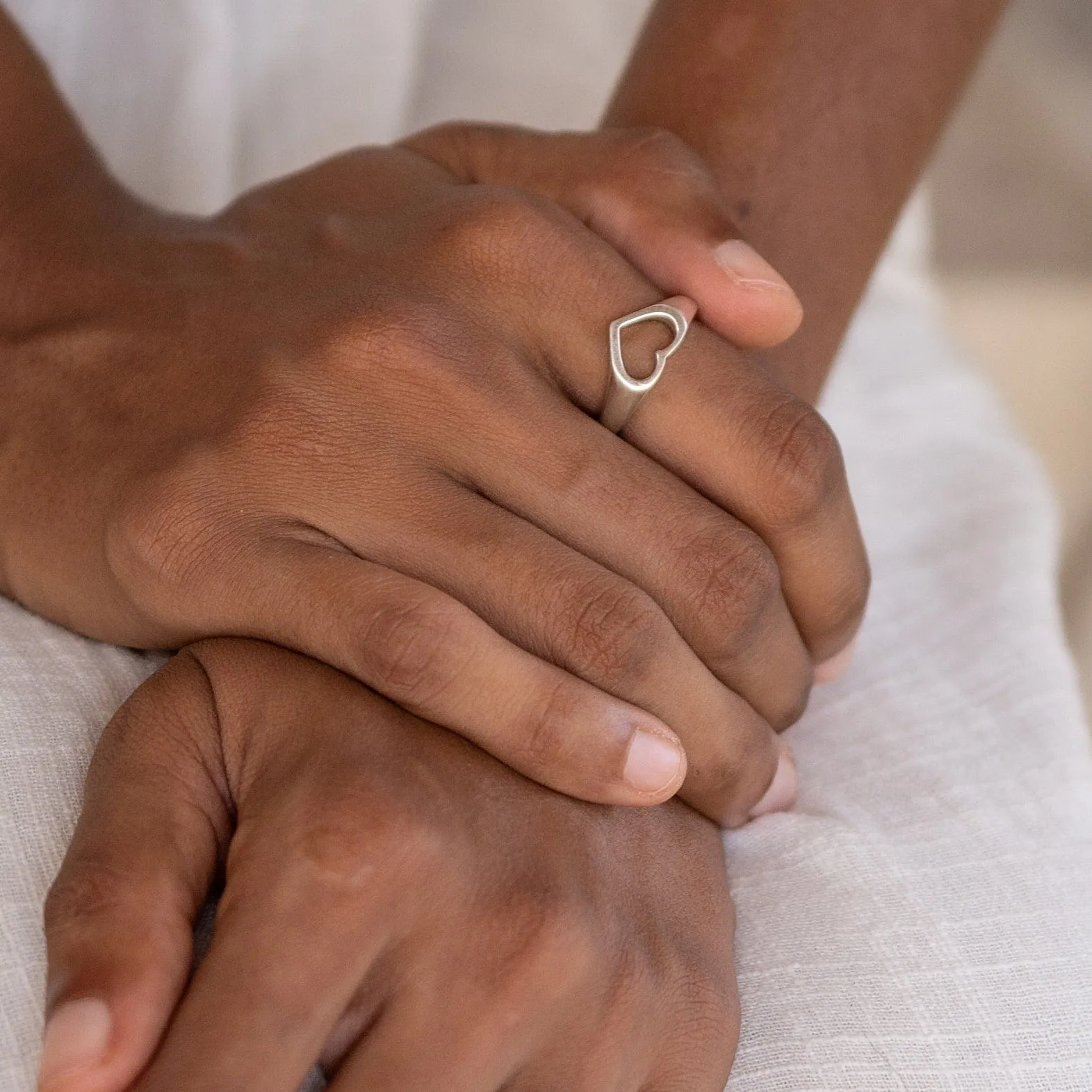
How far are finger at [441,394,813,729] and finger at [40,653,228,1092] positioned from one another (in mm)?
178

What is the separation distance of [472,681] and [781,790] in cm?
23

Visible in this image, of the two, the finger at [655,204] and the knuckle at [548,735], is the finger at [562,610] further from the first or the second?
the finger at [655,204]

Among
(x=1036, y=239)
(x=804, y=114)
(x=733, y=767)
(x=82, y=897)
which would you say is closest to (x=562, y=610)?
(x=733, y=767)

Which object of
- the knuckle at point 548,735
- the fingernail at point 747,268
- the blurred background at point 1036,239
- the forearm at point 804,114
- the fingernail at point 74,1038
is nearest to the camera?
the fingernail at point 74,1038

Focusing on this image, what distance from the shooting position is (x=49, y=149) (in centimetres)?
77

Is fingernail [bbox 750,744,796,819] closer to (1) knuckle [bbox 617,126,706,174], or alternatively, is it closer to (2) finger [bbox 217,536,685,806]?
(2) finger [bbox 217,536,685,806]

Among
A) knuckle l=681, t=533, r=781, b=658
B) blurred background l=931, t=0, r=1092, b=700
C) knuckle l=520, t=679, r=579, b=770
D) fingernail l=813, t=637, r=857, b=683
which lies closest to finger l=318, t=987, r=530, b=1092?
knuckle l=520, t=679, r=579, b=770

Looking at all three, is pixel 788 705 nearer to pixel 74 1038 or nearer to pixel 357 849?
pixel 357 849

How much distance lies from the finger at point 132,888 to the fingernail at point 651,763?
0.18 m

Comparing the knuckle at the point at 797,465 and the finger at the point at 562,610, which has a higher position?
the knuckle at the point at 797,465

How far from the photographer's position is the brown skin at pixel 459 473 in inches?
22.1

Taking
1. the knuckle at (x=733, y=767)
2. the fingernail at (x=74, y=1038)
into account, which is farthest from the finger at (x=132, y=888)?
the knuckle at (x=733, y=767)

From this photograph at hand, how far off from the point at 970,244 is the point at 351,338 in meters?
1.54

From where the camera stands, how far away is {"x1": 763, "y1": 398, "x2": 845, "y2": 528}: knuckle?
0.63 metres
